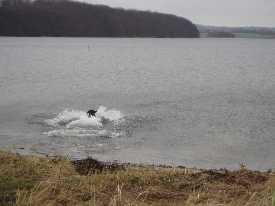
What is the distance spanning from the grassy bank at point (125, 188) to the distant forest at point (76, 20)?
151466 millimetres

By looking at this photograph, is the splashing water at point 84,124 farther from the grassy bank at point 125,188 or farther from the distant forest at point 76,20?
the distant forest at point 76,20

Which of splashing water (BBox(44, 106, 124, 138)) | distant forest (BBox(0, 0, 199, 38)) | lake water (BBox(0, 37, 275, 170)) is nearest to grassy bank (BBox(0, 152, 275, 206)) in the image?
lake water (BBox(0, 37, 275, 170))

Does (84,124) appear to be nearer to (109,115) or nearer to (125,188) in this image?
(109,115)

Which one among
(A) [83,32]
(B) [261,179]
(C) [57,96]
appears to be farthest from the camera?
(A) [83,32]

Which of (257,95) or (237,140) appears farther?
(257,95)

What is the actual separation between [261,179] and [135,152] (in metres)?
6.55

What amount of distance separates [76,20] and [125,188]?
168027mm

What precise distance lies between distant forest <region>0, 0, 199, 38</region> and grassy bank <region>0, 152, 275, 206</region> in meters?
151

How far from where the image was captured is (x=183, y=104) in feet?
92.5

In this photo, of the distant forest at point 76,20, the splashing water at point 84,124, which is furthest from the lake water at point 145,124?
the distant forest at point 76,20

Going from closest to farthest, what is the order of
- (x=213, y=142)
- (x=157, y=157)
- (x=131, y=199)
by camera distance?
(x=131, y=199) → (x=157, y=157) → (x=213, y=142)

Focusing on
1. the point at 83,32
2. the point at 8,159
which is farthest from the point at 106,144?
the point at 83,32

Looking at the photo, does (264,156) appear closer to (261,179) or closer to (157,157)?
(157,157)

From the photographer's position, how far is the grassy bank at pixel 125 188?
291 inches
